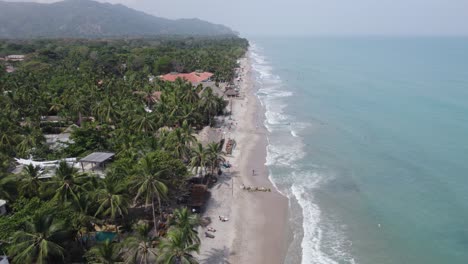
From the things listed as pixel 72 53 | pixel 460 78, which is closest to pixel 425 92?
pixel 460 78

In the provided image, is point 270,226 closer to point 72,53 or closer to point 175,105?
point 175,105

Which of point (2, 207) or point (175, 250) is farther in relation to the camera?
point (2, 207)

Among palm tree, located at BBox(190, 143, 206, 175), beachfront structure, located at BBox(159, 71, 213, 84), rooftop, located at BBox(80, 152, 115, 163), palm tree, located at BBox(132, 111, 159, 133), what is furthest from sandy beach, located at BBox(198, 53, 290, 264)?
beachfront structure, located at BBox(159, 71, 213, 84)

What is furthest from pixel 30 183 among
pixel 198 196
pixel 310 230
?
pixel 310 230

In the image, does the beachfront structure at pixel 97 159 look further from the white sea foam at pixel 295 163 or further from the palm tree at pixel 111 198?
the white sea foam at pixel 295 163

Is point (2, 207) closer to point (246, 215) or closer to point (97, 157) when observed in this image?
point (97, 157)

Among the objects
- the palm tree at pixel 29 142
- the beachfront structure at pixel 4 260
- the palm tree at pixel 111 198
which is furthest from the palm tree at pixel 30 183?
the palm tree at pixel 29 142
